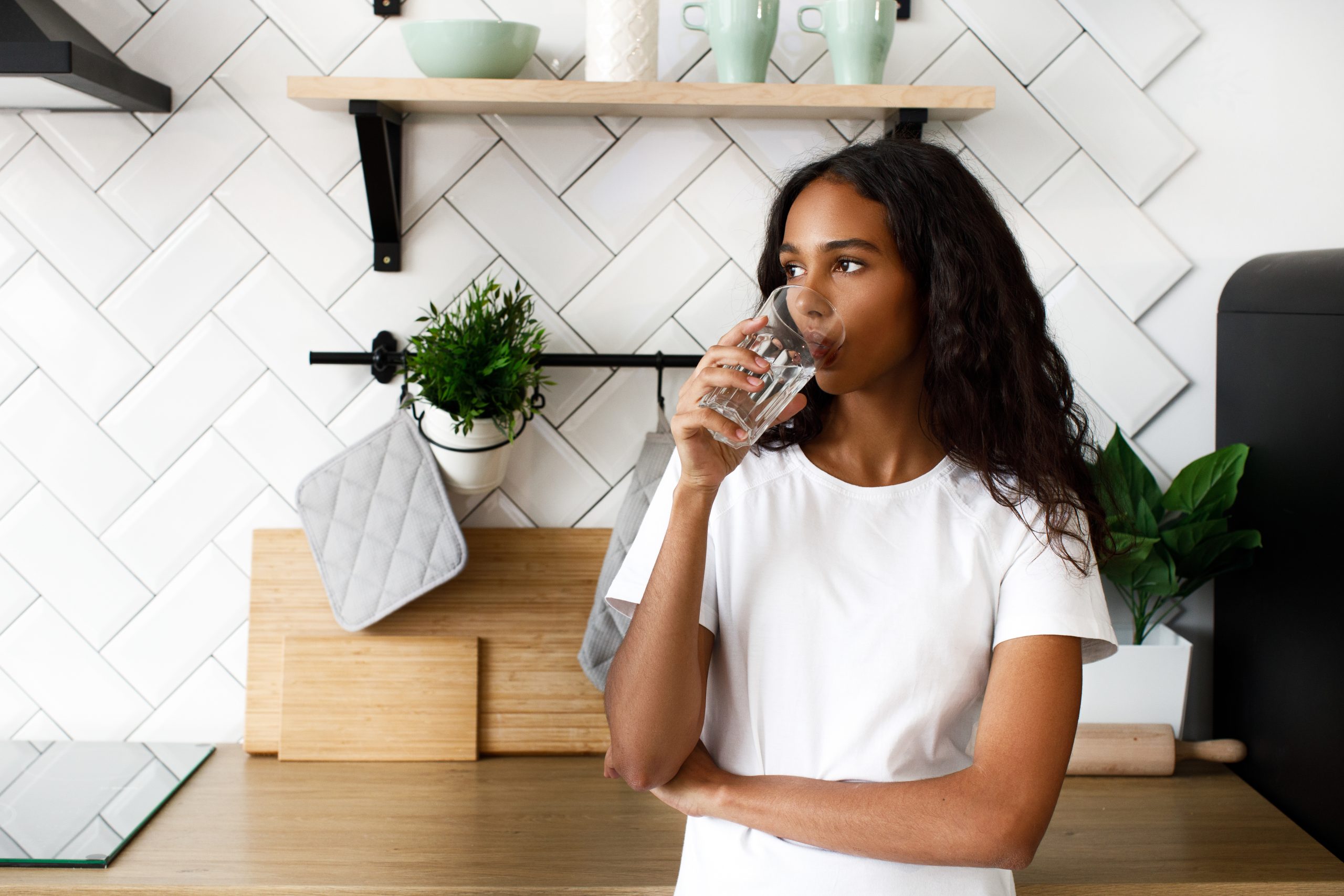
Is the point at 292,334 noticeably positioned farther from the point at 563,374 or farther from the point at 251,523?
the point at 563,374

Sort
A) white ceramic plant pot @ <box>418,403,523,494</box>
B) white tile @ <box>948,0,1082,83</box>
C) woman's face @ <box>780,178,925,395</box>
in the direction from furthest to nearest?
white tile @ <box>948,0,1082,83</box>, white ceramic plant pot @ <box>418,403,523,494</box>, woman's face @ <box>780,178,925,395</box>

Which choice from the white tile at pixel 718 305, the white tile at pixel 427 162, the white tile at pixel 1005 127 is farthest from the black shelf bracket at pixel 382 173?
the white tile at pixel 1005 127

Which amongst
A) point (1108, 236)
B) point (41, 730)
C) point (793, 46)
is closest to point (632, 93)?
point (793, 46)

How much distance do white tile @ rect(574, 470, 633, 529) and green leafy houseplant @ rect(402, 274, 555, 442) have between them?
200 mm

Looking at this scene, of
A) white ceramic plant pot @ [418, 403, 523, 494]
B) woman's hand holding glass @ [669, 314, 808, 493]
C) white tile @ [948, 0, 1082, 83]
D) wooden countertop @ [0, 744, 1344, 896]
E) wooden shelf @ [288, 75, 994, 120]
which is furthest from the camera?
white tile @ [948, 0, 1082, 83]

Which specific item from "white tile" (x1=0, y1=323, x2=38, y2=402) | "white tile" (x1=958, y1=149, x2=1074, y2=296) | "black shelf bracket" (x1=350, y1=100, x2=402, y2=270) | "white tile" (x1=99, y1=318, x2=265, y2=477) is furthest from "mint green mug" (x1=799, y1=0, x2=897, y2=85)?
"white tile" (x1=0, y1=323, x2=38, y2=402)

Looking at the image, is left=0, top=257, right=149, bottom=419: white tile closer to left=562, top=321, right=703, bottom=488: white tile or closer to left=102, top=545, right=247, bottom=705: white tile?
left=102, top=545, right=247, bottom=705: white tile

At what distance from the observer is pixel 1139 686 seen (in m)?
1.41

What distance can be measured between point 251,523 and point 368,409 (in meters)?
0.24

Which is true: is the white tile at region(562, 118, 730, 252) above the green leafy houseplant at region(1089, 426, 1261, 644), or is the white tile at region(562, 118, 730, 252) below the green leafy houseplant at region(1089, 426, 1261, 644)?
above

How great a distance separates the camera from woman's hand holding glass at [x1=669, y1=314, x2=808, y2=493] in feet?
2.79

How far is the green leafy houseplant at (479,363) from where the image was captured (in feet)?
4.33

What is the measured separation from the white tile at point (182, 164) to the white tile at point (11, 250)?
13 centimetres

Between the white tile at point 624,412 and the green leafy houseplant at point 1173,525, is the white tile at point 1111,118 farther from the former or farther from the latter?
the white tile at point 624,412
